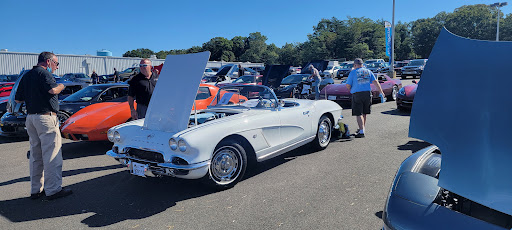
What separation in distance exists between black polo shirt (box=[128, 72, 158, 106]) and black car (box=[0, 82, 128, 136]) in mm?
1942

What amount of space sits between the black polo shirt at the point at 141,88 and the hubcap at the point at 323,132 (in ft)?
10.1

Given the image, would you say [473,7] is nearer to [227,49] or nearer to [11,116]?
[227,49]

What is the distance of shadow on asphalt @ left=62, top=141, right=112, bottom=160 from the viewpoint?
6.19 metres

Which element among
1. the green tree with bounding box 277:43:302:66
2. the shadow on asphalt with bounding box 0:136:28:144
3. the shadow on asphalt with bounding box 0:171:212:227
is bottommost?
the shadow on asphalt with bounding box 0:171:212:227

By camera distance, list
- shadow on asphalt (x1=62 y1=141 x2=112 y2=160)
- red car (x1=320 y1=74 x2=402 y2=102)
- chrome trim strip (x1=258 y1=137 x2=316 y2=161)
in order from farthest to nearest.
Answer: red car (x1=320 y1=74 x2=402 y2=102) < shadow on asphalt (x1=62 y1=141 x2=112 y2=160) < chrome trim strip (x1=258 y1=137 x2=316 y2=161)

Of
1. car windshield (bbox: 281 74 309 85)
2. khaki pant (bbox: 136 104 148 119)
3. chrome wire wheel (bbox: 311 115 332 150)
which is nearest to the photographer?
khaki pant (bbox: 136 104 148 119)

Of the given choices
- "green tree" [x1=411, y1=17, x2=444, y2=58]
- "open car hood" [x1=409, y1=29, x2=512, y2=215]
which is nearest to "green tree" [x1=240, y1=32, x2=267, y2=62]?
"green tree" [x1=411, y1=17, x2=444, y2=58]

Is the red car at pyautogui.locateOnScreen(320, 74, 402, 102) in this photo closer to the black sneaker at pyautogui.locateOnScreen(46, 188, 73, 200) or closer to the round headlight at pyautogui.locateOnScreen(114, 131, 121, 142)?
the round headlight at pyautogui.locateOnScreen(114, 131, 121, 142)

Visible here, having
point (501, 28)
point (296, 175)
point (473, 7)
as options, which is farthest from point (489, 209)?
point (473, 7)

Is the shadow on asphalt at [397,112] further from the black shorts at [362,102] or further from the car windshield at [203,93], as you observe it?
the car windshield at [203,93]

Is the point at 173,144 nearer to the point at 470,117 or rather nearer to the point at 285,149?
the point at 285,149

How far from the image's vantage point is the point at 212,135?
3.92 m

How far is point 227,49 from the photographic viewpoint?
317 feet

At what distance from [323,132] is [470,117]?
430 cm
